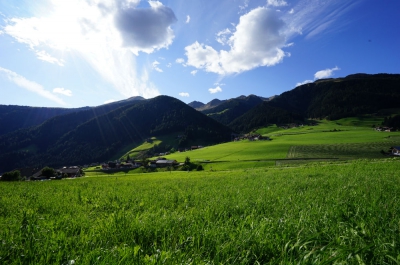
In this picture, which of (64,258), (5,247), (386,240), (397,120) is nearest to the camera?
(64,258)

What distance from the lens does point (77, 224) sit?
425 centimetres

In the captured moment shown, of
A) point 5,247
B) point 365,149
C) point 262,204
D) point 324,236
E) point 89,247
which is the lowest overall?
point 365,149

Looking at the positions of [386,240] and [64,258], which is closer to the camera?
[64,258]

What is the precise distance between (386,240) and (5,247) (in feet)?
17.1

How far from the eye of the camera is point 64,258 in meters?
2.48

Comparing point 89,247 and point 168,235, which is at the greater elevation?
point 89,247

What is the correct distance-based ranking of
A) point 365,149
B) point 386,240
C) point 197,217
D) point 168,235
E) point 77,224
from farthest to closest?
1. point 365,149
2. point 197,217
3. point 77,224
4. point 168,235
5. point 386,240

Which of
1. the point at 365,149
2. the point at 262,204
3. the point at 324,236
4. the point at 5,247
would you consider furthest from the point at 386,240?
the point at 365,149

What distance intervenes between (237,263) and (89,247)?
2.09 meters

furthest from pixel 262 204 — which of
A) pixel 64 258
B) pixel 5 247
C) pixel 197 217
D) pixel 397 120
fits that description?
pixel 397 120

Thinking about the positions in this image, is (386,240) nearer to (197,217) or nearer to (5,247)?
(197,217)

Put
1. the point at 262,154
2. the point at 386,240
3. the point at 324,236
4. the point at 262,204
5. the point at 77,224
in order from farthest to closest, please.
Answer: the point at 262,154, the point at 262,204, the point at 77,224, the point at 324,236, the point at 386,240

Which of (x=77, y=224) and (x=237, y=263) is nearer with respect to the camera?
(x=237, y=263)

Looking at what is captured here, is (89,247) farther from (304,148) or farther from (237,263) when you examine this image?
(304,148)
